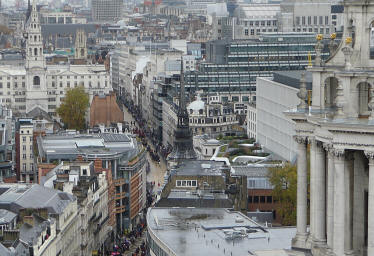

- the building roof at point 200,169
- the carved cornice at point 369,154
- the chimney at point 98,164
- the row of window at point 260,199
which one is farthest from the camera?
the chimney at point 98,164

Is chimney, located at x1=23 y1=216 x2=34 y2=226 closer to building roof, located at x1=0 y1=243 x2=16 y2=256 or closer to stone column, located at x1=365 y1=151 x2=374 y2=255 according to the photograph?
building roof, located at x1=0 y1=243 x2=16 y2=256

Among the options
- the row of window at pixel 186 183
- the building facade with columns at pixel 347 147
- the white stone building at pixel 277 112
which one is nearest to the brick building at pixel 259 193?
the row of window at pixel 186 183

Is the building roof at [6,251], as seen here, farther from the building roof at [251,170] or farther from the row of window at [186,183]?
the building roof at [251,170]

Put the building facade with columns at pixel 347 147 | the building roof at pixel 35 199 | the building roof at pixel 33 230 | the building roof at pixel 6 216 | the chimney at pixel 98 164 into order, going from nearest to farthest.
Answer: the building facade with columns at pixel 347 147 → the building roof at pixel 33 230 → the building roof at pixel 6 216 → the building roof at pixel 35 199 → the chimney at pixel 98 164

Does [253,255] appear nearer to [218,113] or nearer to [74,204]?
[74,204]

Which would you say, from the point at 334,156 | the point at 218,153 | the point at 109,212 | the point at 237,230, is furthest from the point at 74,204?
the point at 334,156

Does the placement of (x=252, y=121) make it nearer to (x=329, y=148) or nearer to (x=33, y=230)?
(x=33, y=230)
